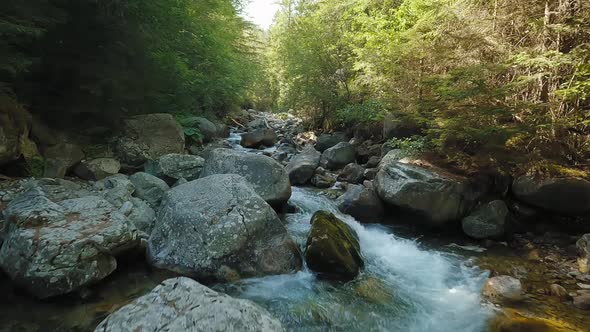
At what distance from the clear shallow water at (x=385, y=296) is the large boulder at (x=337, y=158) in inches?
215

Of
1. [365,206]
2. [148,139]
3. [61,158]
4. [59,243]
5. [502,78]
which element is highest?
[502,78]

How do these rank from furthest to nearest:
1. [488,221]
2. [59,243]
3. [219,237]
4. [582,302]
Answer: [488,221] → [219,237] → [582,302] → [59,243]

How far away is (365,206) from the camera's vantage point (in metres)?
6.86

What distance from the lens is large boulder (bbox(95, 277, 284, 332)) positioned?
2.26 metres

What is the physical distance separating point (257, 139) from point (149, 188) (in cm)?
833

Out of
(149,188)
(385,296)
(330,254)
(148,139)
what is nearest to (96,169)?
(149,188)

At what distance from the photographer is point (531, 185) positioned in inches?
235

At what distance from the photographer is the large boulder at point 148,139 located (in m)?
7.60

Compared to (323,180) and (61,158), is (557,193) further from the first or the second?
(61,158)

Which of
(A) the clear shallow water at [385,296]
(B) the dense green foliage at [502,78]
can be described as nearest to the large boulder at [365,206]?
(A) the clear shallow water at [385,296]

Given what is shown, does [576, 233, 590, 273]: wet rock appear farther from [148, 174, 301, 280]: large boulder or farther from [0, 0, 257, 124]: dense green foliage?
[0, 0, 257, 124]: dense green foliage

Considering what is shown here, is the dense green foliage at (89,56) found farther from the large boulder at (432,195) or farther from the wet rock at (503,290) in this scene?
the wet rock at (503,290)

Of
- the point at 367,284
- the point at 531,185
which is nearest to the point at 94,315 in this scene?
the point at 367,284

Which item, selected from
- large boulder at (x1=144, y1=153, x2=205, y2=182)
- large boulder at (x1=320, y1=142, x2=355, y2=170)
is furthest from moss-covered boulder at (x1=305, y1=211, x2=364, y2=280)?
large boulder at (x1=320, y1=142, x2=355, y2=170)
